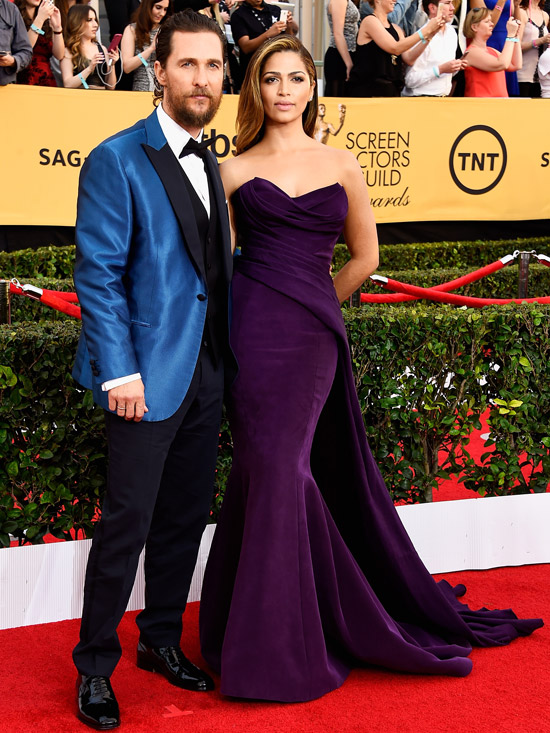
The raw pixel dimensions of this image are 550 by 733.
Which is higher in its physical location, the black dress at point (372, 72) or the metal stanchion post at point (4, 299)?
the black dress at point (372, 72)

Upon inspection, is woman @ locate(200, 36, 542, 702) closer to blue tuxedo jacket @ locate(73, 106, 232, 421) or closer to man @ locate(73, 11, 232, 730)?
man @ locate(73, 11, 232, 730)

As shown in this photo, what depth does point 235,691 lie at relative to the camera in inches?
124

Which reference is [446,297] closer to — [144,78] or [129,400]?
[129,400]

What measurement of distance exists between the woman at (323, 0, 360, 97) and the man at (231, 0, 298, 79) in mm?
712

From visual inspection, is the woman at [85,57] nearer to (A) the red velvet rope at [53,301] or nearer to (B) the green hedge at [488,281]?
(B) the green hedge at [488,281]

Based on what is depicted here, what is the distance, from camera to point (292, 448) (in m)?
3.33

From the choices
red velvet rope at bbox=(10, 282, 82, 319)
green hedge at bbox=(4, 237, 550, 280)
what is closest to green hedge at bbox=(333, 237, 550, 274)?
green hedge at bbox=(4, 237, 550, 280)

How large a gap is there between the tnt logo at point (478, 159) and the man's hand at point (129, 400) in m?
8.16

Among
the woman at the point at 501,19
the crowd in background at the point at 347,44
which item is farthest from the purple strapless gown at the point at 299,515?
the woman at the point at 501,19

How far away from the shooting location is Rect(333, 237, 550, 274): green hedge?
9.81m

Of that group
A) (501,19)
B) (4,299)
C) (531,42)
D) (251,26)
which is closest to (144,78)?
(251,26)

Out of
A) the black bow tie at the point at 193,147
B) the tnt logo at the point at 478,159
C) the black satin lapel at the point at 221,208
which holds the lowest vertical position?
the black satin lapel at the point at 221,208

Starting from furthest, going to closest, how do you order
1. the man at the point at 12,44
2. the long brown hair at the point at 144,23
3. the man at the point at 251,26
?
the man at the point at 251,26 → the long brown hair at the point at 144,23 → the man at the point at 12,44

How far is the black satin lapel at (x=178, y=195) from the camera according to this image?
9.92 ft
